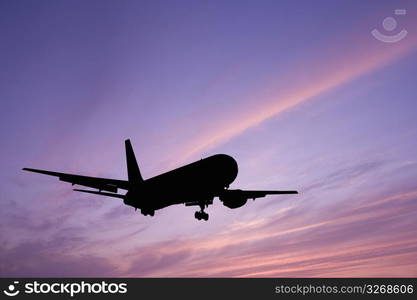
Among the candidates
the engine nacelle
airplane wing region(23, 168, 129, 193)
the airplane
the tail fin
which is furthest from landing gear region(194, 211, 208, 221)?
the tail fin

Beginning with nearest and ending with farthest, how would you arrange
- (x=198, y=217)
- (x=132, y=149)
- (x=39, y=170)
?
(x=39, y=170)
(x=198, y=217)
(x=132, y=149)

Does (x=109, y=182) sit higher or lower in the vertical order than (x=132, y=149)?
lower

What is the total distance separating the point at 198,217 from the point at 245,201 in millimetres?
6524

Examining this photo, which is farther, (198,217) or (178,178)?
(198,217)

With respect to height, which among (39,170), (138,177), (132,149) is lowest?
(39,170)

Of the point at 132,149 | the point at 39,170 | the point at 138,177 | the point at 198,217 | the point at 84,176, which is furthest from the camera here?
the point at 132,149

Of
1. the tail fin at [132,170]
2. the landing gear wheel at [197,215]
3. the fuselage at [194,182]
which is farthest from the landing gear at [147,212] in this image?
the tail fin at [132,170]

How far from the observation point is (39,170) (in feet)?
147

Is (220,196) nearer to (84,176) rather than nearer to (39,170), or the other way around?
(84,176)

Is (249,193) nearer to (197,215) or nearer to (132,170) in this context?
(197,215)

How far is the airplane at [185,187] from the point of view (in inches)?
1791

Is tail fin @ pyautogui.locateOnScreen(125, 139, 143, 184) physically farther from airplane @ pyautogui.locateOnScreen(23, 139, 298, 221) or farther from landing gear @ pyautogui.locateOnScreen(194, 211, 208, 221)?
landing gear @ pyautogui.locateOnScreen(194, 211, 208, 221)

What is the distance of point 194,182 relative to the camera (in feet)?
151

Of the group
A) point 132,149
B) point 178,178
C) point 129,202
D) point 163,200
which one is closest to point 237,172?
point 178,178
